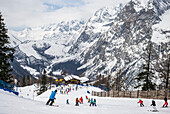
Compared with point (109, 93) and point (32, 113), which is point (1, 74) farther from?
point (109, 93)

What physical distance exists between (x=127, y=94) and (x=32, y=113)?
30.3m

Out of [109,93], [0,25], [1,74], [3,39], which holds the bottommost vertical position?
[109,93]

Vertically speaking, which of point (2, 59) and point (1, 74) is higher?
point (2, 59)

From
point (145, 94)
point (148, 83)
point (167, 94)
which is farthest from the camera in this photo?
point (148, 83)

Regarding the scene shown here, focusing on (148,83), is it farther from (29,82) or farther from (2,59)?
(29,82)

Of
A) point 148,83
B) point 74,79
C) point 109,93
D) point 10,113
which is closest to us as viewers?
point 10,113

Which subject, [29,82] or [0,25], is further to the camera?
[29,82]

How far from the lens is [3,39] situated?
27.7 metres

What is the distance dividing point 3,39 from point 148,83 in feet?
92.6

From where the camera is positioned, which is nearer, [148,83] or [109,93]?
[148,83]

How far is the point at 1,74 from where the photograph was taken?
28.0 m

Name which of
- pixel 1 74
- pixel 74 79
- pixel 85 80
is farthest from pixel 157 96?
pixel 85 80

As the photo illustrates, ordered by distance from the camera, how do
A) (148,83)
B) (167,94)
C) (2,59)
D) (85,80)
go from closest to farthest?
1. (2,59)
2. (167,94)
3. (148,83)
4. (85,80)

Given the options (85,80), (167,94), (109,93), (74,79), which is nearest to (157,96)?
(167,94)
